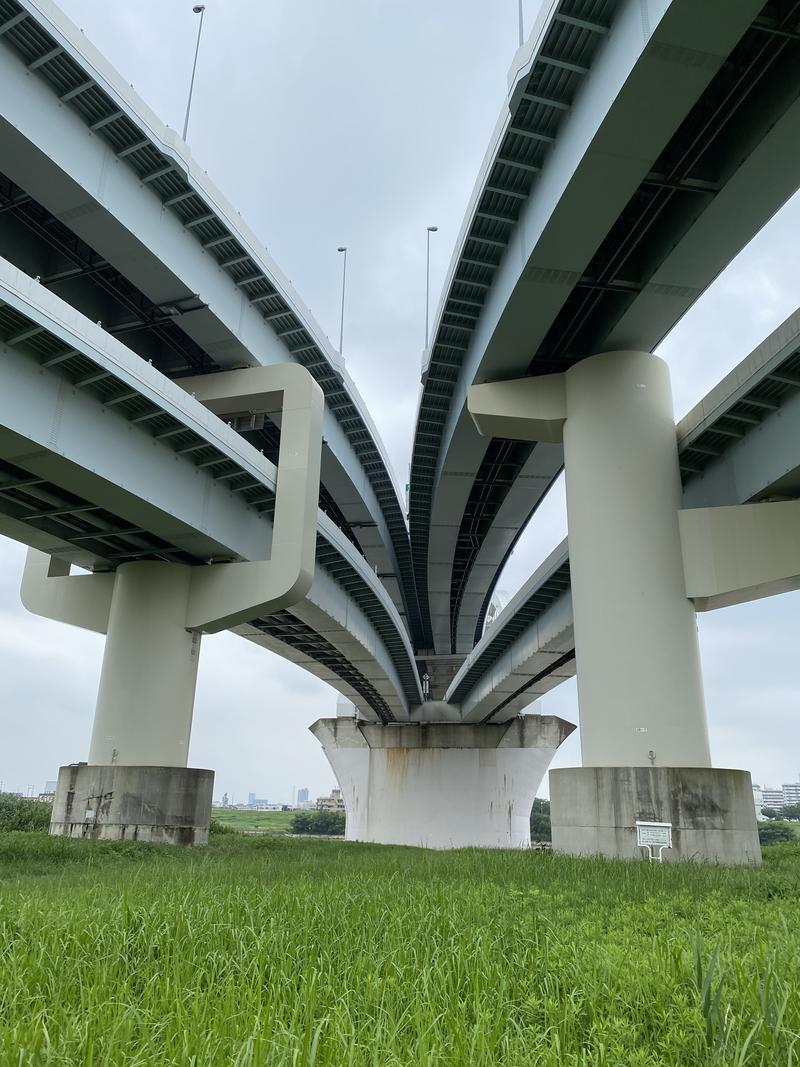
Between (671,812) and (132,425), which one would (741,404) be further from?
(132,425)

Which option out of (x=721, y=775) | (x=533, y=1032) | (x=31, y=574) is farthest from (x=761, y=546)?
(x=31, y=574)

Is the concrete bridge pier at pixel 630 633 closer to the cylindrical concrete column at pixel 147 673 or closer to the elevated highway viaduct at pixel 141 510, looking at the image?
the elevated highway viaduct at pixel 141 510

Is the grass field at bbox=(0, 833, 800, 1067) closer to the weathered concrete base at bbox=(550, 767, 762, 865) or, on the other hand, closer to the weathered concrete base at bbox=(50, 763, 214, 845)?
Result: the weathered concrete base at bbox=(550, 767, 762, 865)

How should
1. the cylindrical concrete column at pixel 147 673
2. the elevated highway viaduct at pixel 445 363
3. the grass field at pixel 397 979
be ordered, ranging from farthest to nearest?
the cylindrical concrete column at pixel 147 673 → the elevated highway viaduct at pixel 445 363 → the grass field at pixel 397 979

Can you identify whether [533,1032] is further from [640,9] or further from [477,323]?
[477,323]

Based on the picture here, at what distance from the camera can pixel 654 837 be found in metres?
14.0

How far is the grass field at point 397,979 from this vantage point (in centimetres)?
288

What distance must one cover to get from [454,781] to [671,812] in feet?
117

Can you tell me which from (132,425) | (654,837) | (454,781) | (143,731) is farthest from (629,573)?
(454,781)

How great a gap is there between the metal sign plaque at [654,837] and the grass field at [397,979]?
7.59 meters

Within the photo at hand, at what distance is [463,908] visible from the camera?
234 inches

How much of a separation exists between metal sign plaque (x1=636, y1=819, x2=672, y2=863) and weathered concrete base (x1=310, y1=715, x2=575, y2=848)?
115ft

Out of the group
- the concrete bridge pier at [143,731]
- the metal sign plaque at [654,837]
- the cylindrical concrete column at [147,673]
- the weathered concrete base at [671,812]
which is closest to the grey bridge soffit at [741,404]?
the weathered concrete base at [671,812]

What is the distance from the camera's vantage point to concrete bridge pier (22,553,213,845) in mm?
18781
